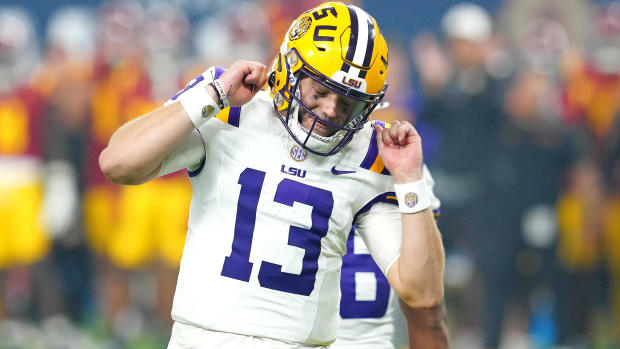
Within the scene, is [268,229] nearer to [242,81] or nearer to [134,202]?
[242,81]

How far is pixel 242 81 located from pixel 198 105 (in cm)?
17

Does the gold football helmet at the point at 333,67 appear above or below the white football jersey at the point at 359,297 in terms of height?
above

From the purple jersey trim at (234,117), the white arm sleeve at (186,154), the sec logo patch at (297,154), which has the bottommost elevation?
the white arm sleeve at (186,154)

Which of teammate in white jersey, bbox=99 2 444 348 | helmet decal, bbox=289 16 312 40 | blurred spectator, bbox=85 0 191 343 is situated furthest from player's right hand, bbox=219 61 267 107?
blurred spectator, bbox=85 0 191 343

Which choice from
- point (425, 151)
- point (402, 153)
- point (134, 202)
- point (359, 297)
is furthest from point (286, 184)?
point (134, 202)

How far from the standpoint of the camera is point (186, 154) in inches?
107

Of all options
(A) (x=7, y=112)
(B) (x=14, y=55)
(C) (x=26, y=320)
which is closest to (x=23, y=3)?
(B) (x=14, y=55)

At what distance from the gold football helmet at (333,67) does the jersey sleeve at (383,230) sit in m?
0.23

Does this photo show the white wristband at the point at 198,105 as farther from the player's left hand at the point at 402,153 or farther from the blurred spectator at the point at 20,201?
the blurred spectator at the point at 20,201

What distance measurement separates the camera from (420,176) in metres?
2.75

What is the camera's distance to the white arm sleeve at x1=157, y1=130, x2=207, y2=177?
2.69 metres

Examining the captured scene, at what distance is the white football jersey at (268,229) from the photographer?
8.70 ft

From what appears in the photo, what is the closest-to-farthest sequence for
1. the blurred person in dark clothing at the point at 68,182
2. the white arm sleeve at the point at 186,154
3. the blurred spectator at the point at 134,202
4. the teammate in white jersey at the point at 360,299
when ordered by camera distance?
the white arm sleeve at the point at 186,154
the teammate in white jersey at the point at 360,299
the blurred spectator at the point at 134,202
the blurred person in dark clothing at the point at 68,182

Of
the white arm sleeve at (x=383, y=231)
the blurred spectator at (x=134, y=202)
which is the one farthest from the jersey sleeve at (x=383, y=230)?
the blurred spectator at (x=134, y=202)
